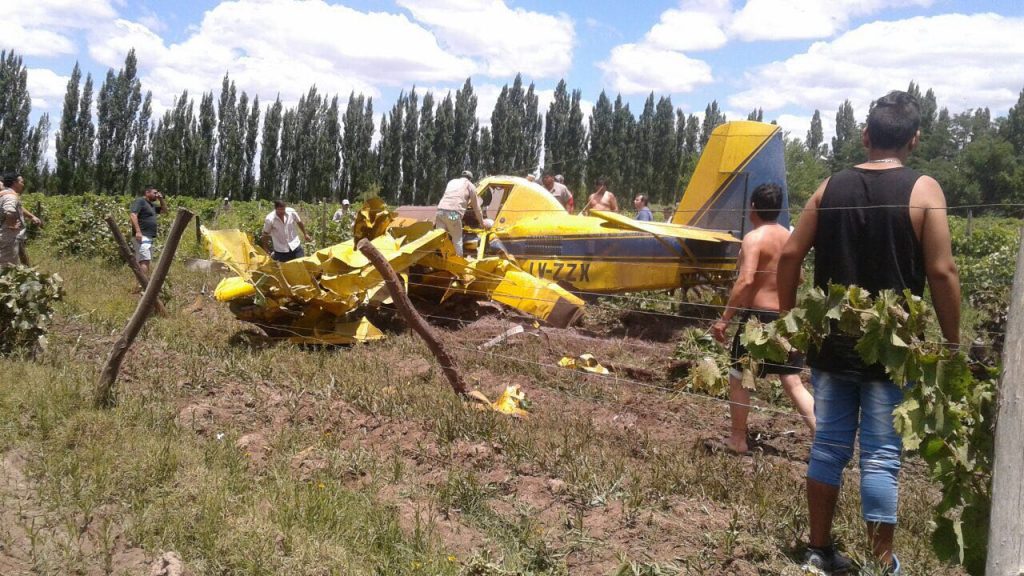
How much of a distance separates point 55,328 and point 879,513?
8327 mm

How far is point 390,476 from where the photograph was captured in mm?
4391

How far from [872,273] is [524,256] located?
24.7ft

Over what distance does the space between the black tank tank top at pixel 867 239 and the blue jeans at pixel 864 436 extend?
78mm

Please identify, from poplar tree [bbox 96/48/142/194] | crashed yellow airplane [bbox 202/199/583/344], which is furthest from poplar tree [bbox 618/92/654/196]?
crashed yellow airplane [bbox 202/199/583/344]

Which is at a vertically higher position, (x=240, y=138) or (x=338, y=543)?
(x=240, y=138)

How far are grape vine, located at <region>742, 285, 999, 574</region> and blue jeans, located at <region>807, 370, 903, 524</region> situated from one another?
177 millimetres

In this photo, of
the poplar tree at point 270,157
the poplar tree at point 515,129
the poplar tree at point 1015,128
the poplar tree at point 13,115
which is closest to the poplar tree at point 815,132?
the poplar tree at point 1015,128

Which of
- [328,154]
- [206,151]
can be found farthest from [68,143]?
[328,154]

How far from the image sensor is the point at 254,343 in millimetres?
7734

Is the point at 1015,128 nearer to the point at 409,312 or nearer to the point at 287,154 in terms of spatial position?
the point at 287,154

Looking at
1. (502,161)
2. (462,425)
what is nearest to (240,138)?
(502,161)

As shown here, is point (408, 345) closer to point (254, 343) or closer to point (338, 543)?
point (254, 343)

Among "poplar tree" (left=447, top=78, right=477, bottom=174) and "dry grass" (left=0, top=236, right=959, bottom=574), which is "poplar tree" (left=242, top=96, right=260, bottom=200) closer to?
"poplar tree" (left=447, top=78, right=477, bottom=174)

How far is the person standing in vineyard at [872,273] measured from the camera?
9.29 feet
